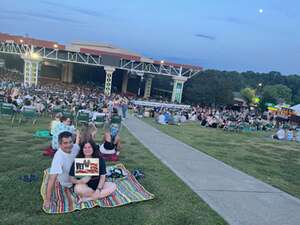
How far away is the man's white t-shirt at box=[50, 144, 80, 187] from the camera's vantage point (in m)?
5.06

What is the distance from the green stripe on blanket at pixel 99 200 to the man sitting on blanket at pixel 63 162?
0.15 metres

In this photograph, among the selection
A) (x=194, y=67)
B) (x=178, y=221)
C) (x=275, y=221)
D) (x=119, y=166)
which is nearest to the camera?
(x=178, y=221)

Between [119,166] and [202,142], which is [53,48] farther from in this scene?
[119,166]

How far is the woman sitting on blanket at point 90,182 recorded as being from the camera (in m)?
5.39

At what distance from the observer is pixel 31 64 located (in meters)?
41.6

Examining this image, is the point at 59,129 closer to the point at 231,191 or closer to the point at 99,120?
the point at 231,191

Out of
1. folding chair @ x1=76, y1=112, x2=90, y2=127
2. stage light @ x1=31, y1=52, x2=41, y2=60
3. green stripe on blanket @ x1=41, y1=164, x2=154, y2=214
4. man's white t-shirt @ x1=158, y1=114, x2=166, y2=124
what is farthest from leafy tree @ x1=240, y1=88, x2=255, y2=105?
green stripe on blanket @ x1=41, y1=164, x2=154, y2=214

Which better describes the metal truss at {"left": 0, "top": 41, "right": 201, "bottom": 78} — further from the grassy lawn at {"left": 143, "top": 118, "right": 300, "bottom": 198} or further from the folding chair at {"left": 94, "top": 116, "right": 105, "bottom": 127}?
the grassy lawn at {"left": 143, "top": 118, "right": 300, "bottom": 198}

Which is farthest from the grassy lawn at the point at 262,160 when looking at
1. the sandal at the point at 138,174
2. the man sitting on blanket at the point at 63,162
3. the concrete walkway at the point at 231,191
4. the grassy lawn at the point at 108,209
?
the man sitting on blanket at the point at 63,162

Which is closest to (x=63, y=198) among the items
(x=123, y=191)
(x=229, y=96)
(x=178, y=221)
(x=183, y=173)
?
(x=123, y=191)

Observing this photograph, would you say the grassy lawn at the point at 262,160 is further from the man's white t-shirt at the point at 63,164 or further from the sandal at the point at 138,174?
the man's white t-shirt at the point at 63,164

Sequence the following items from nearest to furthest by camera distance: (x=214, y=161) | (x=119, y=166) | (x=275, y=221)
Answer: (x=275, y=221)
(x=119, y=166)
(x=214, y=161)

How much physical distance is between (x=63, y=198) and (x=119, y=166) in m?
2.31

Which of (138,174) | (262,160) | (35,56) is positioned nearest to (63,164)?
(138,174)
